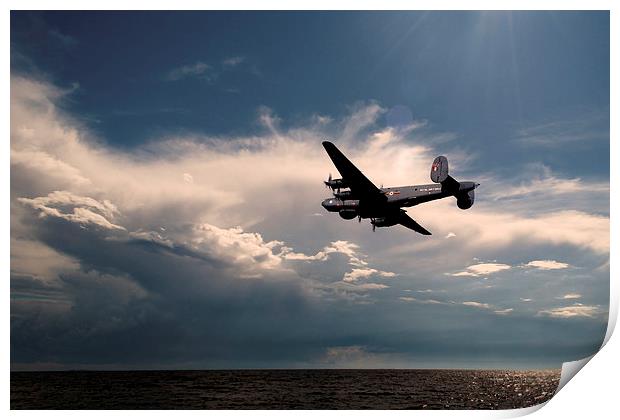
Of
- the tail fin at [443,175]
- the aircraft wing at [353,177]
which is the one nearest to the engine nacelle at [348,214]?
the aircraft wing at [353,177]

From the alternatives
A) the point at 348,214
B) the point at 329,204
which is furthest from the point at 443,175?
the point at 329,204

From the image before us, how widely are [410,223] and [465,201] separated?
5182 millimetres

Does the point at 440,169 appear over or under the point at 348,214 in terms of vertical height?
over

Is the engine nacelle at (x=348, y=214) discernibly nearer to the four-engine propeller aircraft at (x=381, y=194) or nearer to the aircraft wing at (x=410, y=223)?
the four-engine propeller aircraft at (x=381, y=194)

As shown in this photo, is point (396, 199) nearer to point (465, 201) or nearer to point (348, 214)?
point (348, 214)

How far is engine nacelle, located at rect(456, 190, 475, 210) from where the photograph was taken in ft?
96.3

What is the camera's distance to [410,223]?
1339 inches

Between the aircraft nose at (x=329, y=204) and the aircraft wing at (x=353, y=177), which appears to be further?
the aircraft nose at (x=329, y=204)

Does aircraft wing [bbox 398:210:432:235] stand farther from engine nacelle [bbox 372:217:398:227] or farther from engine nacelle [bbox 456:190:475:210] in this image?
engine nacelle [bbox 456:190:475:210]

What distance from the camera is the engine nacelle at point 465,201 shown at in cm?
2934
